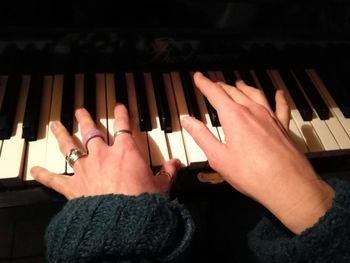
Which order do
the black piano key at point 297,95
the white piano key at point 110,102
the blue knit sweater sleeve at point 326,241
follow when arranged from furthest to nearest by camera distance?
1. the black piano key at point 297,95
2. the white piano key at point 110,102
3. the blue knit sweater sleeve at point 326,241

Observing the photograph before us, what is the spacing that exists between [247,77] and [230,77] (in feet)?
0.16

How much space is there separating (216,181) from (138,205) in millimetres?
320

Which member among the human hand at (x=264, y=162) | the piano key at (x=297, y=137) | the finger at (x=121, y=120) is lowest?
the human hand at (x=264, y=162)

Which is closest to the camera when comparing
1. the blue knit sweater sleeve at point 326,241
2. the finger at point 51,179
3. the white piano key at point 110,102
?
the blue knit sweater sleeve at point 326,241

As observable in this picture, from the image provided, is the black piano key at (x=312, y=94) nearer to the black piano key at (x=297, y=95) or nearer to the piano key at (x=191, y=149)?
the black piano key at (x=297, y=95)

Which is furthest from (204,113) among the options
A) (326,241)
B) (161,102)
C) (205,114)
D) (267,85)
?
(326,241)

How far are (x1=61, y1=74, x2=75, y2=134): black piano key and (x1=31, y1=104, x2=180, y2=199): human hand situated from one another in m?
0.04

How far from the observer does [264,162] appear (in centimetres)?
68

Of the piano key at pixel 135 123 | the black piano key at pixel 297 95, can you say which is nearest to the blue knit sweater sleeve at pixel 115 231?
the piano key at pixel 135 123

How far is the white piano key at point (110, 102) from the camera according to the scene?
81cm

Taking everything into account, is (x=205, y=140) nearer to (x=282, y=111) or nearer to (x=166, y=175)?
(x=166, y=175)

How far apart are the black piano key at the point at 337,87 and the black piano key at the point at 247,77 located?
0.71 feet

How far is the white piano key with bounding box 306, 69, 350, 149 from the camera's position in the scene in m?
0.87

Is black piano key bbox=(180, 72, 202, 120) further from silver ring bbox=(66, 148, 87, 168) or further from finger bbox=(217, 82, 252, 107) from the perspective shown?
silver ring bbox=(66, 148, 87, 168)
